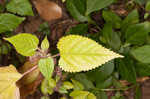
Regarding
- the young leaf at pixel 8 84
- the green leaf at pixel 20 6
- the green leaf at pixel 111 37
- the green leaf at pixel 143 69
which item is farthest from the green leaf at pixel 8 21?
the green leaf at pixel 143 69

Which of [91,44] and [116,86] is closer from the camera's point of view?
[91,44]

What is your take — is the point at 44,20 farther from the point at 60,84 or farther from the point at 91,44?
the point at 91,44

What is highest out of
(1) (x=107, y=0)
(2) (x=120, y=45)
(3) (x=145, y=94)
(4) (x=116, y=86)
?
(1) (x=107, y=0)

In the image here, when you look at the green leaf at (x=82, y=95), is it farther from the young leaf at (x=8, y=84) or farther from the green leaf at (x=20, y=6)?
the green leaf at (x=20, y=6)

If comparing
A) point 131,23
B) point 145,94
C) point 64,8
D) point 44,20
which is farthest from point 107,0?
point 145,94

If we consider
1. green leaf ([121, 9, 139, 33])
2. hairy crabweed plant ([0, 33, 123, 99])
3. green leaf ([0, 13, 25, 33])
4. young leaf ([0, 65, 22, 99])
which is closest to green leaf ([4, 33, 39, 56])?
hairy crabweed plant ([0, 33, 123, 99])

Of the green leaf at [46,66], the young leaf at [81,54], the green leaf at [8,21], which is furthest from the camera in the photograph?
the green leaf at [8,21]
